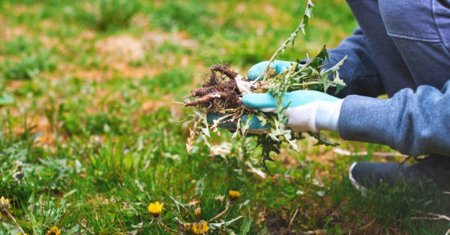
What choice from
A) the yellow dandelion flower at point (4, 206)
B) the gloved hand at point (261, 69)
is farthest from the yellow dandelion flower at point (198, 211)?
the yellow dandelion flower at point (4, 206)

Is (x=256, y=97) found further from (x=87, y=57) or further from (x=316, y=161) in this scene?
(x=87, y=57)

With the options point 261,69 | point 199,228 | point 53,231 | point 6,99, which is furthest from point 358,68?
point 6,99

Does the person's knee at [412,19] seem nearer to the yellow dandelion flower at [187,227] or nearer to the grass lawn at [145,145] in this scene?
the grass lawn at [145,145]

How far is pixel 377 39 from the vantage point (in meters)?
2.04

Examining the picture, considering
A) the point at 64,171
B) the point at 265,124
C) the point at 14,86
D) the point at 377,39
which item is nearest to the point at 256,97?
the point at 265,124

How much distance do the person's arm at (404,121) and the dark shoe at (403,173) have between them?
58 centimetres

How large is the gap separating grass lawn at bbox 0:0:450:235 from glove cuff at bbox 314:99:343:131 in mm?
329

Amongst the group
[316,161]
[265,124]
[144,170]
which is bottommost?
[316,161]

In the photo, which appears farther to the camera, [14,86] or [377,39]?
[14,86]

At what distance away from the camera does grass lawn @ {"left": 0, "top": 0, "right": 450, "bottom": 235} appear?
1982 mm

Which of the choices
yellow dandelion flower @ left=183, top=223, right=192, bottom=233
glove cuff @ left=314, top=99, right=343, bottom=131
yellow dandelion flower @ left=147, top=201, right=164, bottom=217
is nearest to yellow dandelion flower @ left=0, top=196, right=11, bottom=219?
yellow dandelion flower @ left=147, top=201, right=164, bottom=217

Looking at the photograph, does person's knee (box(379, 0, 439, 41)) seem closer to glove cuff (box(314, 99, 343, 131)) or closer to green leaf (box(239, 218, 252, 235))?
glove cuff (box(314, 99, 343, 131))

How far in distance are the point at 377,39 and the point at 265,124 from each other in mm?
553

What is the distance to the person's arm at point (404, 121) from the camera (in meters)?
1.58
